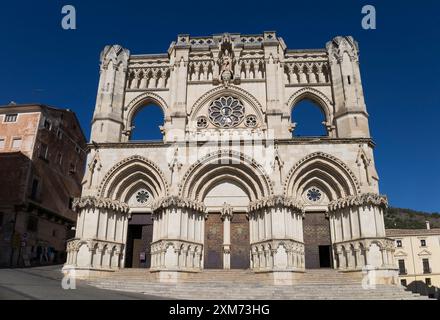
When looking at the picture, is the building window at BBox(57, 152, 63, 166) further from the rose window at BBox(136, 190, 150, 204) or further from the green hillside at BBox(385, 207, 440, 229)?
the green hillside at BBox(385, 207, 440, 229)

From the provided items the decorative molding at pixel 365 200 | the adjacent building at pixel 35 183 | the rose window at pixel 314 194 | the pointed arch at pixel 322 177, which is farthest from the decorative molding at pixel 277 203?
the adjacent building at pixel 35 183

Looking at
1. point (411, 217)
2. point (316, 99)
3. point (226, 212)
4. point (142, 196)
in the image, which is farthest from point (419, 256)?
point (411, 217)

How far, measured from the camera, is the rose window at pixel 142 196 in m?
21.7

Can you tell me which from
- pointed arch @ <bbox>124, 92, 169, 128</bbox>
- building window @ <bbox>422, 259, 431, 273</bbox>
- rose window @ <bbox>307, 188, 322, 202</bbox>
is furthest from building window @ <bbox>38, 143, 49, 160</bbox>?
building window @ <bbox>422, 259, 431, 273</bbox>

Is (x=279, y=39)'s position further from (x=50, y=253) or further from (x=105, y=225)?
(x=50, y=253)

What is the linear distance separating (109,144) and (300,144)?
11.4 metres

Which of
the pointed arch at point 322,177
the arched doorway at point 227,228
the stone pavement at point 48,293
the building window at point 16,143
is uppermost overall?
the building window at point 16,143

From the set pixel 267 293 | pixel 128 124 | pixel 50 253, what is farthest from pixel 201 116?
pixel 50 253

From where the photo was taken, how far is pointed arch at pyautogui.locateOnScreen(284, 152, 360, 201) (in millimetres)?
19625

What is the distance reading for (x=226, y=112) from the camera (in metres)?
23.6

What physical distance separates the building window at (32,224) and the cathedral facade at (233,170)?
10622mm

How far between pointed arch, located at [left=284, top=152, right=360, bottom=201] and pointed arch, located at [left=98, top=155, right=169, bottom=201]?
7.40m

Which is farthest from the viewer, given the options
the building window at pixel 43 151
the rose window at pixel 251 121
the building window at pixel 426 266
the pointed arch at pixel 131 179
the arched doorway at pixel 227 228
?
the building window at pixel 426 266

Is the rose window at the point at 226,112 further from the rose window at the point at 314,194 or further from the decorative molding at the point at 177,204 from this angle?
the rose window at the point at 314,194
